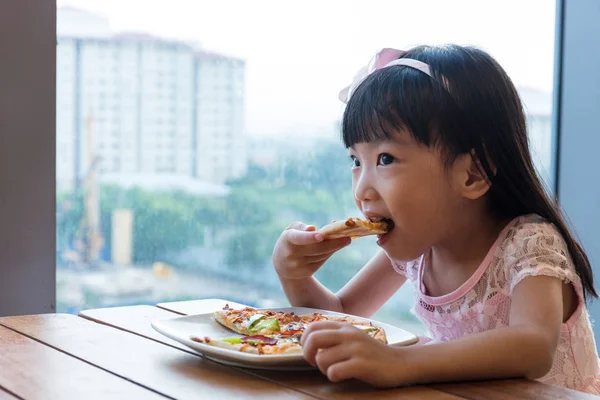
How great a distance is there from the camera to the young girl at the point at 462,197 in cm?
126

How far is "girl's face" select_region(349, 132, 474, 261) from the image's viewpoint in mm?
1257

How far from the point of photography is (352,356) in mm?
916

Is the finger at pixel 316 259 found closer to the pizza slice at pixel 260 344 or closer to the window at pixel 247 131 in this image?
the pizza slice at pixel 260 344

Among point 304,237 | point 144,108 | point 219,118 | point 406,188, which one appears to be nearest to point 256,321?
point 304,237

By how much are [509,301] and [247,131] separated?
171cm

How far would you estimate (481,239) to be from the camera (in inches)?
55.1

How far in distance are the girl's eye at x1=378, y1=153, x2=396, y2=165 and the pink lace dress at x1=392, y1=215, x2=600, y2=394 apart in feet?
0.81

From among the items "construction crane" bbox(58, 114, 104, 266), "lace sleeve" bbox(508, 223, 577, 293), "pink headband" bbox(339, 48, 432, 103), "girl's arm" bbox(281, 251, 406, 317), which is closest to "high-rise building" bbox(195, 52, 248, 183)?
"construction crane" bbox(58, 114, 104, 266)

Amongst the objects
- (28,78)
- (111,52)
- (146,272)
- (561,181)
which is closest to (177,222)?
(146,272)

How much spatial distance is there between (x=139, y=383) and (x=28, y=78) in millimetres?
1246

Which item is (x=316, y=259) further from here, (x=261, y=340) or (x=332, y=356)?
(x=332, y=356)

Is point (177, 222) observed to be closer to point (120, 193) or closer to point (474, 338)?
point (120, 193)

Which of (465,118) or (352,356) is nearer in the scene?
(352,356)

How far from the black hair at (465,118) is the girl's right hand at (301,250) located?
6.8 inches
